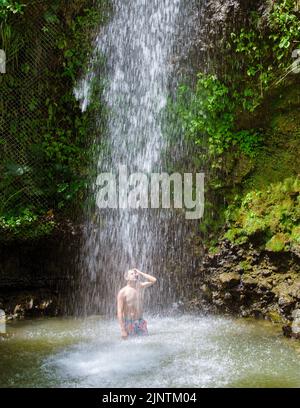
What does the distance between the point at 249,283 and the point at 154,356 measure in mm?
2528

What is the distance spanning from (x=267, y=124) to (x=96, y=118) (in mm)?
3203

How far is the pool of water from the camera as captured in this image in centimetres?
480

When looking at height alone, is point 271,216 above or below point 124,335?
above

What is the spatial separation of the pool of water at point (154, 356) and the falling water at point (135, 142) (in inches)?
54.5

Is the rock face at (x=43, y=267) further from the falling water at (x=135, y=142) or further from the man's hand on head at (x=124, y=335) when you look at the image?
the man's hand on head at (x=124, y=335)

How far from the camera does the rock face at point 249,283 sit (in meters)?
6.95

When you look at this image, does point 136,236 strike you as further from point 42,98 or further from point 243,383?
point 243,383

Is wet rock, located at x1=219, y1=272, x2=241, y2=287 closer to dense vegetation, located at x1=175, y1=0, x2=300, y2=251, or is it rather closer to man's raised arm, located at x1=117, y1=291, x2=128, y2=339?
dense vegetation, located at x1=175, y1=0, x2=300, y2=251

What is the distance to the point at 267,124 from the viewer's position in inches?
312

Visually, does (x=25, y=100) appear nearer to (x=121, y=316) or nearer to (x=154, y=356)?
(x=121, y=316)

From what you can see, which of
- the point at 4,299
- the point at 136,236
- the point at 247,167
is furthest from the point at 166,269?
the point at 4,299

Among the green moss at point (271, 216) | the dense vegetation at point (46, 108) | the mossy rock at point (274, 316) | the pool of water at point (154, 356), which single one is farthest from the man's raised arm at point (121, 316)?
the dense vegetation at point (46, 108)

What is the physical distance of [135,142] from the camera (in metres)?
8.80

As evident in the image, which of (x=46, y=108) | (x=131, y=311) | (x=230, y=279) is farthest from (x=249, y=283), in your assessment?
(x=46, y=108)
